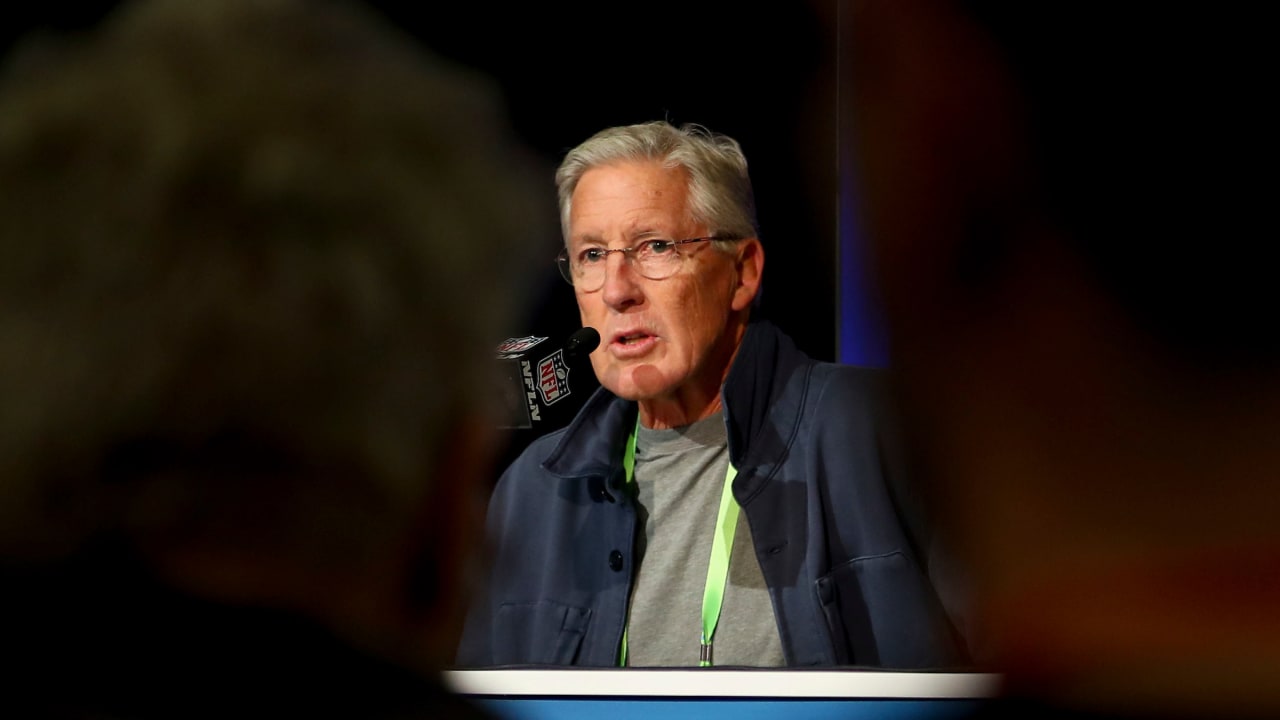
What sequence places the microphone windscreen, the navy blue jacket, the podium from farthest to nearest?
the microphone windscreen → the navy blue jacket → the podium

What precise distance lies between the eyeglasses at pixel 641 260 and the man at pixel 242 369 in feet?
5.55

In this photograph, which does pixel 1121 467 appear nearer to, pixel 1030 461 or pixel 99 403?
pixel 1030 461

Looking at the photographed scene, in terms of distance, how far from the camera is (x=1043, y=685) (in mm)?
527

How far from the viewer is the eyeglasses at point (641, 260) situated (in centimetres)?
223

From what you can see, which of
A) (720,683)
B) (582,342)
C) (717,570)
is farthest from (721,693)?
(582,342)

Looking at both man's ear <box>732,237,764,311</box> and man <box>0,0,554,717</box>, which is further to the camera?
man's ear <box>732,237,764,311</box>

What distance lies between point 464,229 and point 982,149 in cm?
38

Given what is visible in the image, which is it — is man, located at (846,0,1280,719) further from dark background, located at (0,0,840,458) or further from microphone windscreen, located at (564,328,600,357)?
dark background, located at (0,0,840,458)

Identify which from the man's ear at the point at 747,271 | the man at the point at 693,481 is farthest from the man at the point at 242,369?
the man's ear at the point at 747,271

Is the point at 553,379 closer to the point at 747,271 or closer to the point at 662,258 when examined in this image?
the point at 662,258

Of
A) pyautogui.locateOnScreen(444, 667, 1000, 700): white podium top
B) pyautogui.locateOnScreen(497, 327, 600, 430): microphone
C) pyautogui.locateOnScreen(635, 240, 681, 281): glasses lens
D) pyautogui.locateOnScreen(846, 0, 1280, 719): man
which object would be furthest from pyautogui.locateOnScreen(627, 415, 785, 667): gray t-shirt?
pyautogui.locateOnScreen(846, 0, 1280, 719): man

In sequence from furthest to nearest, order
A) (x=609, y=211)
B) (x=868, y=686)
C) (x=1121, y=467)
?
(x=609, y=211) < (x=868, y=686) < (x=1121, y=467)

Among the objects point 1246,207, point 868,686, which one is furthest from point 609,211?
point 1246,207

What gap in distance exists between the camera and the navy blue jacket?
1.87 metres
